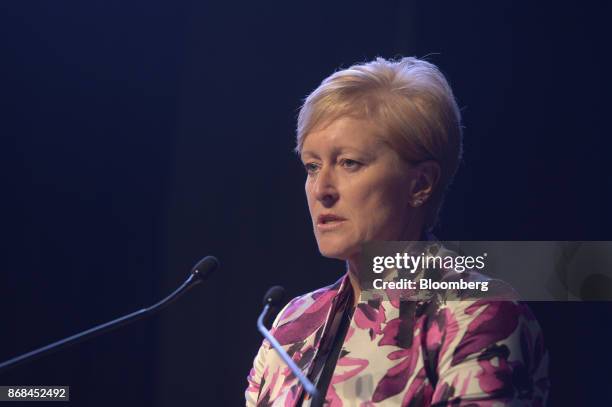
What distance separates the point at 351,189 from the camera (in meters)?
1.68

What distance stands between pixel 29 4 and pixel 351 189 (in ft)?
5.40

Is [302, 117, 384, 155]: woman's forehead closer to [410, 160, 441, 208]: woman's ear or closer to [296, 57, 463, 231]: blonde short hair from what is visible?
[296, 57, 463, 231]: blonde short hair

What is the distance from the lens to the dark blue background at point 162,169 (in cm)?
258

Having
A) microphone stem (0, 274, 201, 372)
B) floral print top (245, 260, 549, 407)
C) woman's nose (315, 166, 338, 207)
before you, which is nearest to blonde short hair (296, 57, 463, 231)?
woman's nose (315, 166, 338, 207)

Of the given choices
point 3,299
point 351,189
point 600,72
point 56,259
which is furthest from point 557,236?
point 3,299

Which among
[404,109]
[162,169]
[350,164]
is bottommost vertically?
[162,169]

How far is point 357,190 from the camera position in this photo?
167 centimetres

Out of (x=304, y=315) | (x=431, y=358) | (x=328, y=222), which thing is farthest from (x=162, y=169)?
(x=431, y=358)

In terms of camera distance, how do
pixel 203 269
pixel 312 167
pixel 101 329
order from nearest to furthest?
pixel 101 329, pixel 203 269, pixel 312 167

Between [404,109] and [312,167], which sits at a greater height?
[404,109]

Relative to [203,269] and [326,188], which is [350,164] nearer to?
[326,188]

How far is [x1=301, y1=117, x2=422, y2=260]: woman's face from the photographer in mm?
1673

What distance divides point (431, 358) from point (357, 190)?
1.32 feet

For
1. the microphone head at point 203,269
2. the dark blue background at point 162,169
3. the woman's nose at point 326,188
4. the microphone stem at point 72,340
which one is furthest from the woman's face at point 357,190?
the dark blue background at point 162,169
